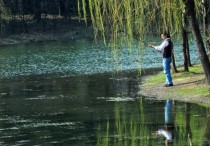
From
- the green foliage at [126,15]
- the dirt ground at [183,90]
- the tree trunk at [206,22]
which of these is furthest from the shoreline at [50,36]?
Result: the green foliage at [126,15]

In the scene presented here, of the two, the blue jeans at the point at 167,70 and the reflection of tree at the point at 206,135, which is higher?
the reflection of tree at the point at 206,135

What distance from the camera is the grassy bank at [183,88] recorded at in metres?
20.5

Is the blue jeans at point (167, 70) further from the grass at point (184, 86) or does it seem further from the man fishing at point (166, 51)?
the grass at point (184, 86)

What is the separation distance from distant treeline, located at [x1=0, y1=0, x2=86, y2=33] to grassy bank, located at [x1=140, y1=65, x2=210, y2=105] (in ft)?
245

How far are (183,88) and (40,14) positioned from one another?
286 ft

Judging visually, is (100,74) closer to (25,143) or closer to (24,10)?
(25,143)

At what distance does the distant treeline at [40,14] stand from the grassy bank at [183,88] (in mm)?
74603

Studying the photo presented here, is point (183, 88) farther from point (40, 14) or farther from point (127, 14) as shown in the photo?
point (40, 14)

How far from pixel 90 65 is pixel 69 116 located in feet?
83.3

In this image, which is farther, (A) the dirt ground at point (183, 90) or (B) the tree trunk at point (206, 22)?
(B) the tree trunk at point (206, 22)

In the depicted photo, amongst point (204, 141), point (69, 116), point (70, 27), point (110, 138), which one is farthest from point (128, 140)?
point (70, 27)

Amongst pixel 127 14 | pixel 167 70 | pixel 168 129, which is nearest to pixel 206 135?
pixel 168 129

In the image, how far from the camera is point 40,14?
355ft

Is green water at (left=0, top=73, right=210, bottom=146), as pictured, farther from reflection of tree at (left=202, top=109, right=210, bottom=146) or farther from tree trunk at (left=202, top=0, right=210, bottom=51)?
tree trunk at (left=202, top=0, right=210, bottom=51)
